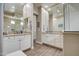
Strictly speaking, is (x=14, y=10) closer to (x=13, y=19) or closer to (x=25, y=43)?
(x=13, y=19)

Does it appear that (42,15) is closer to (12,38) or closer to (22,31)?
(22,31)

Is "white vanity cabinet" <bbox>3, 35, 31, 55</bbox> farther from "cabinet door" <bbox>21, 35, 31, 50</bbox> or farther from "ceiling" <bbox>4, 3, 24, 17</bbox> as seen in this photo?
"ceiling" <bbox>4, 3, 24, 17</bbox>

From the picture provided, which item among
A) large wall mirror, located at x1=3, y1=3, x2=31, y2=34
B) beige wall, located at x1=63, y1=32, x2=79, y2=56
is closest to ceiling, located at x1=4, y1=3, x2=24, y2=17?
large wall mirror, located at x1=3, y1=3, x2=31, y2=34

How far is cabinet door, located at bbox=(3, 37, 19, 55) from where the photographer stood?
1.69m

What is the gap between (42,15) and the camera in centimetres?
223

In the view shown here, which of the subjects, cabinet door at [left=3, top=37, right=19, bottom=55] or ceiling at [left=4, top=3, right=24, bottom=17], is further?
ceiling at [left=4, top=3, right=24, bottom=17]

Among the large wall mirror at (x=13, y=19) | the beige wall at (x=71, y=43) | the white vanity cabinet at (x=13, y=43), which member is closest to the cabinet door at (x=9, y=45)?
the white vanity cabinet at (x=13, y=43)

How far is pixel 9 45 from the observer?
181cm

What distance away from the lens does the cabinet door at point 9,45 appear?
1689mm

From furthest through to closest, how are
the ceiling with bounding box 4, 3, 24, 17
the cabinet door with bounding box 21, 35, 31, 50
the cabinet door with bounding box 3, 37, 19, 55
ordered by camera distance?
the cabinet door with bounding box 21, 35, 31, 50 < the ceiling with bounding box 4, 3, 24, 17 < the cabinet door with bounding box 3, 37, 19, 55

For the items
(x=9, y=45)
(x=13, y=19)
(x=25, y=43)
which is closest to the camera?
(x=9, y=45)

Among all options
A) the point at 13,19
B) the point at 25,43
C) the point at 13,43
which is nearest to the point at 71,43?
the point at 25,43

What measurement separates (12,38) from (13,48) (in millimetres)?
184

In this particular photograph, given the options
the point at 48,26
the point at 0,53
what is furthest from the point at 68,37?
the point at 0,53
